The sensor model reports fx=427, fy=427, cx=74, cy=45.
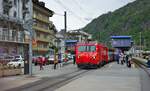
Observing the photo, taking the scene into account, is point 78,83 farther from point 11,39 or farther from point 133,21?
point 133,21

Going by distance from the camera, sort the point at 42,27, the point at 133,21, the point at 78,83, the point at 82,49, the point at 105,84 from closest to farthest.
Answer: the point at 105,84, the point at 78,83, the point at 82,49, the point at 42,27, the point at 133,21

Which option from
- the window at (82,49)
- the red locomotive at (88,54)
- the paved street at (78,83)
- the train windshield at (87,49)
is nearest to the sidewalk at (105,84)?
the paved street at (78,83)

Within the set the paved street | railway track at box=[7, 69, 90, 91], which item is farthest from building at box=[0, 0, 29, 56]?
railway track at box=[7, 69, 90, 91]

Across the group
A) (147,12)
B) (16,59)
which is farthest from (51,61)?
(147,12)

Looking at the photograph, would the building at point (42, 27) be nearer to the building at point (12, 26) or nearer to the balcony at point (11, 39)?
the building at point (12, 26)

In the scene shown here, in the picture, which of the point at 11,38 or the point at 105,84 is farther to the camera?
the point at 11,38

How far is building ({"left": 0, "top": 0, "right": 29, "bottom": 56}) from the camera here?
230ft

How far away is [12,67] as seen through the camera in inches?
1340

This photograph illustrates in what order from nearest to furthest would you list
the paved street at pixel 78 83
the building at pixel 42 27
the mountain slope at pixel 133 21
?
1. the paved street at pixel 78 83
2. the building at pixel 42 27
3. the mountain slope at pixel 133 21

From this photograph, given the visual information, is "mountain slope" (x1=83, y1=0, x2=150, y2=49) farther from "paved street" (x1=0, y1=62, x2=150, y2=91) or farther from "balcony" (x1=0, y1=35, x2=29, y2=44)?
"paved street" (x1=0, y1=62, x2=150, y2=91)

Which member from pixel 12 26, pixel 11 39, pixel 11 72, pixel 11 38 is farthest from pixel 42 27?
pixel 11 72

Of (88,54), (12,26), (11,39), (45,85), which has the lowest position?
(45,85)

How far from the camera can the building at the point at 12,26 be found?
230 feet

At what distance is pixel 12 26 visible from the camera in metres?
74.7
